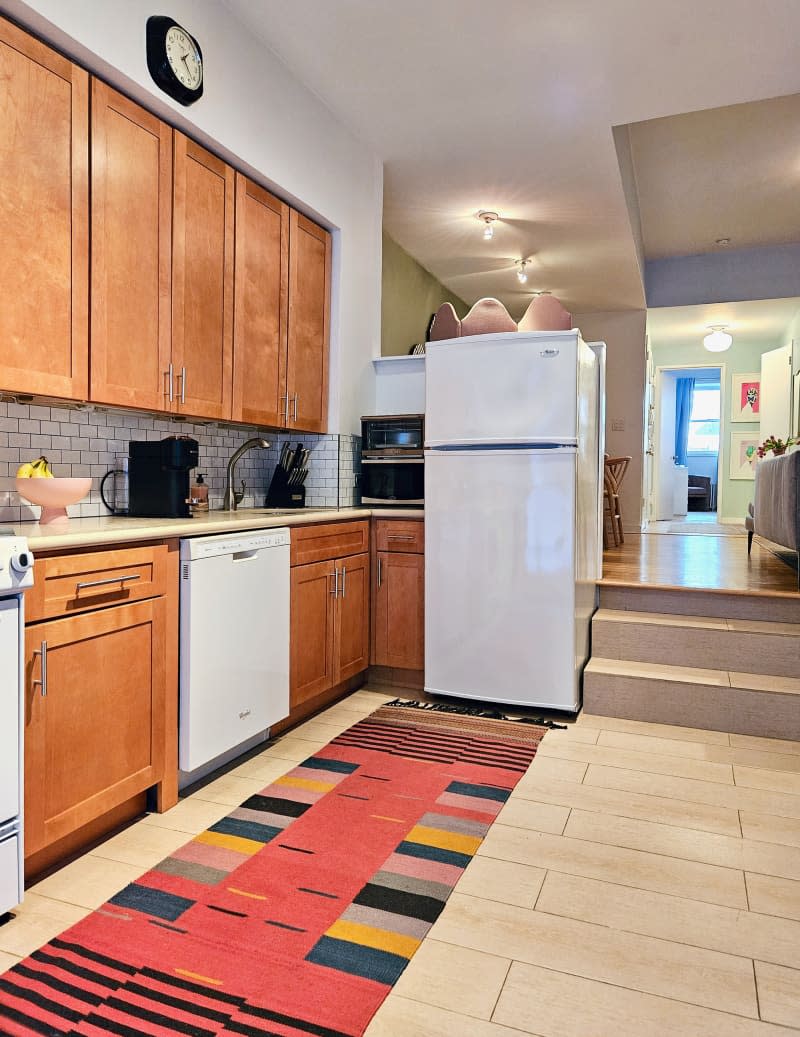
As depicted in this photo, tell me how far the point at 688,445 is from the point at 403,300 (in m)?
9.45

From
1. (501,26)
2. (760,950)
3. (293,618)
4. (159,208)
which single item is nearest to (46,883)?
(293,618)

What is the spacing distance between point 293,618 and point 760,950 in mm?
1888

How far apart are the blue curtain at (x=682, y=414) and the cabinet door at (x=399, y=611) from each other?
34.9ft

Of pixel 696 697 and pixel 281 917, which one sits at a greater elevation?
pixel 696 697

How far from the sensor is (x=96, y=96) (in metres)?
2.32

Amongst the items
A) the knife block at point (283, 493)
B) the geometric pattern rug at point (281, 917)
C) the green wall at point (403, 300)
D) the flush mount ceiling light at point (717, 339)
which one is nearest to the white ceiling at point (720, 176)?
the flush mount ceiling light at point (717, 339)

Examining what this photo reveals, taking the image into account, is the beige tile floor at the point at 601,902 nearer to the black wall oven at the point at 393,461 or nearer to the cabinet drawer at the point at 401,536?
the cabinet drawer at the point at 401,536

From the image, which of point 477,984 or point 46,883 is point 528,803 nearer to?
point 477,984

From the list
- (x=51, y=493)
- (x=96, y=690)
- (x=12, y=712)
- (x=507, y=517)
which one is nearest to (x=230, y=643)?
(x=96, y=690)

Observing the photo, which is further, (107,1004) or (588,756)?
(588,756)

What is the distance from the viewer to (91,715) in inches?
78.0

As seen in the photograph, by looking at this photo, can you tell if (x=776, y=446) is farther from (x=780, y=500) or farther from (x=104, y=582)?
(x=104, y=582)

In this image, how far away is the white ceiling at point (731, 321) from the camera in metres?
7.66

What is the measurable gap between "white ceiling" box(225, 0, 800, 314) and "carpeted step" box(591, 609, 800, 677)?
249 cm
